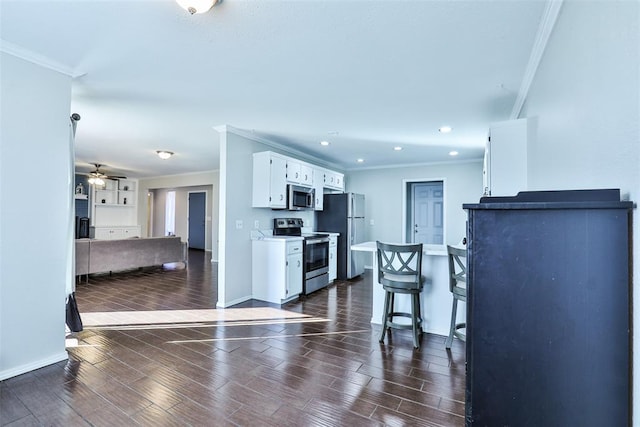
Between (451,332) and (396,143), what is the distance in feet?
9.93

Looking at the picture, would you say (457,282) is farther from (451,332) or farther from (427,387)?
(427,387)

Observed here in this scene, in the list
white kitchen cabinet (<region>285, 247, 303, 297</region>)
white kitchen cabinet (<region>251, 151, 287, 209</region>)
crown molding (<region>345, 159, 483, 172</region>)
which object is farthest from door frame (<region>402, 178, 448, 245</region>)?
white kitchen cabinet (<region>251, 151, 287, 209</region>)

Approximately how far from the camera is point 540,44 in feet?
6.45

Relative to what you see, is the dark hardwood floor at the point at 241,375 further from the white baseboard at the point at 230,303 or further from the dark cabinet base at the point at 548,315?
the dark cabinet base at the point at 548,315

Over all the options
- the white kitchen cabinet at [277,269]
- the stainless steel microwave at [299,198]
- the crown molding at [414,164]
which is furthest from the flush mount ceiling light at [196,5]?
the crown molding at [414,164]

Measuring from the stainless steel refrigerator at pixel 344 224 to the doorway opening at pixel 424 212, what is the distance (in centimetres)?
135

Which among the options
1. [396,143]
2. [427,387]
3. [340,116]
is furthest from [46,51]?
[396,143]

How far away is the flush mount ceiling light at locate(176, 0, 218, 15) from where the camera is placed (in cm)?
158

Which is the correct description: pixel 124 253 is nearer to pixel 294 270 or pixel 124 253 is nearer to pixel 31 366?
pixel 294 270

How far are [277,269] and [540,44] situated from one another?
356 cm

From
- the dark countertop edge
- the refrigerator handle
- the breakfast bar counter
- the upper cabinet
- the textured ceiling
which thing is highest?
the textured ceiling

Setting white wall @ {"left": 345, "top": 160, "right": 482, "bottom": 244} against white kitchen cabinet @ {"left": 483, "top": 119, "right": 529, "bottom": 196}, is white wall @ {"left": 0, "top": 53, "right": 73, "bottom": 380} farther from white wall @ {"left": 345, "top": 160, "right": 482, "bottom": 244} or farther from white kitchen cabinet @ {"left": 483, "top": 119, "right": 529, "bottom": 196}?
white wall @ {"left": 345, "top": 160, "right": 482, "bottom": 244}

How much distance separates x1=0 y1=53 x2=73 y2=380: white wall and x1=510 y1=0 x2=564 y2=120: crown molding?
3.42 meters

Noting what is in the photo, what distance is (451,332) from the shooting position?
9.09 ft
